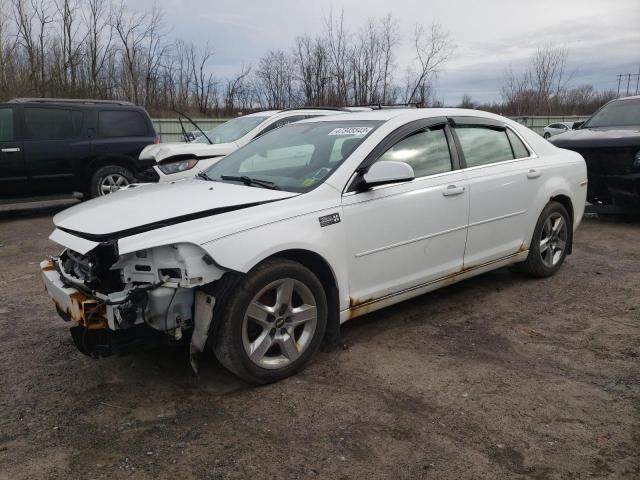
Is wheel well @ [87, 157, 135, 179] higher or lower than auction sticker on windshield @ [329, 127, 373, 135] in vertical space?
lower

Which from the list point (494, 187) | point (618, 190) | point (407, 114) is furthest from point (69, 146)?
point (618, 190)

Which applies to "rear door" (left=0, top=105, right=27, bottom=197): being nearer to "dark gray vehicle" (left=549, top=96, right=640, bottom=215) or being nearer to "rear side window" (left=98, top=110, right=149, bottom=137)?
"rear side window" (left=98, top=110, right=149, bottom=137)

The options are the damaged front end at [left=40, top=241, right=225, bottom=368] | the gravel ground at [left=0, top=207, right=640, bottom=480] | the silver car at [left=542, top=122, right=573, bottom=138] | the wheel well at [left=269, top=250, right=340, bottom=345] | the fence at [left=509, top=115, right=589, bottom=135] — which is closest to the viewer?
the gravel ground at [left=0, top=207, right=640, bottom=480]

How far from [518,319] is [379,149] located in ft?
5.85

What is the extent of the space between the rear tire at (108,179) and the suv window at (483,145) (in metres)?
6.52

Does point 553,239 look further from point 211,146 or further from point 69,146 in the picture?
point 69,146

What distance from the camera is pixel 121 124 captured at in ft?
31.8

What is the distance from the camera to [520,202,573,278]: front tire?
498 cm

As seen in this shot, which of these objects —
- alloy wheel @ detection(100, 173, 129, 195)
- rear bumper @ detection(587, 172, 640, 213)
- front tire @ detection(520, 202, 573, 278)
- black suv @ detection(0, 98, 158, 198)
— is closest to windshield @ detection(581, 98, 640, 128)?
rear bumper @ detection(587, 172, 640, 213)

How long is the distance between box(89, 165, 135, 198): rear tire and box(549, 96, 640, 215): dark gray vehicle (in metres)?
7.20

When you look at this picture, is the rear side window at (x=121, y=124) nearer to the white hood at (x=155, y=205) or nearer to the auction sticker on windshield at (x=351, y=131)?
the white hood at (x=155, y=205)

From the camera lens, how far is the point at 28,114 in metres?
8.74

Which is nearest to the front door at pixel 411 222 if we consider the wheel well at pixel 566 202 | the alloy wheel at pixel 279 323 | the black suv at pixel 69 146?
the alloy wheel at pixel 279 323

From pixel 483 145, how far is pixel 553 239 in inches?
53.3
